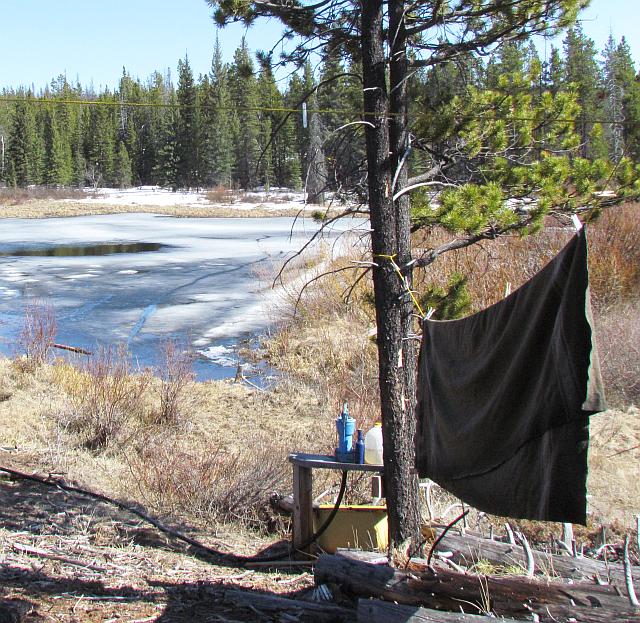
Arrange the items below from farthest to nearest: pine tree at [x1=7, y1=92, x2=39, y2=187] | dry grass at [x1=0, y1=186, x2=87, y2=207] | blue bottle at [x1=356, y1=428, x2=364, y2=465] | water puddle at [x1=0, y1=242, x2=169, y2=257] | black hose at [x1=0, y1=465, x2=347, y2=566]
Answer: pine tree at [x1=7, y1=92, x2=39, y2=187] → dry grass at [x1=0, y1=186, x2=87, y2=207] → water puddle at [x1=0, y1=242, x2=169, y2=257] → black hose at [x1=0, y1=465, x2=347, y2=566] → blue bottle at [x1=356, y1=428, x2=364, y2=465]

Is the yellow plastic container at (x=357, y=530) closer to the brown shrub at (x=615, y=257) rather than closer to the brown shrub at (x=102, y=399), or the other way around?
the brown shrub at (x=102, y=399)

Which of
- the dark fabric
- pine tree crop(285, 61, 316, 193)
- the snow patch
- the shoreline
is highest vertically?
the shoreline

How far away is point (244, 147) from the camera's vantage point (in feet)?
271

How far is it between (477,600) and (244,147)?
3175 inches

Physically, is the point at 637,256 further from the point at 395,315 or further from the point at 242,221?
the point at 242,221

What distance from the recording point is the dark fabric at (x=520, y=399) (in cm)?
335

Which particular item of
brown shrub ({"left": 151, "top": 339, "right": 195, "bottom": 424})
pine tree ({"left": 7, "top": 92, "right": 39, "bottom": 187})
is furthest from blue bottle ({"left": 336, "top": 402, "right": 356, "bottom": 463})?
pine tree ({"left": 7, "top": 92, "right": 39, "bottom": 187})

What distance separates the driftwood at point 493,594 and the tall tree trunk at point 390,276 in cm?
89

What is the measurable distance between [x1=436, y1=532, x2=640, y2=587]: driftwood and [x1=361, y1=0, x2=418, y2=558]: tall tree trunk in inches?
16.7

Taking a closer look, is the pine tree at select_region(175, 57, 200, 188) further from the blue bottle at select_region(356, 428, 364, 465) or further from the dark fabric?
the dark fabric

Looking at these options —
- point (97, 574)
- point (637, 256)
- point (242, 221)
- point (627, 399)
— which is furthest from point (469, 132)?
point (242, 221)

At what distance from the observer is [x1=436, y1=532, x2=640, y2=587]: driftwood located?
4.64m

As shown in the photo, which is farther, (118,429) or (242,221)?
(242,221)

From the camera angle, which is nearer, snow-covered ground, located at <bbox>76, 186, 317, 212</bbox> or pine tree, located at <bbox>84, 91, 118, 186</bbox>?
snow-covered ground, located at <bbox>76, 186, 317, 212</bbox>
